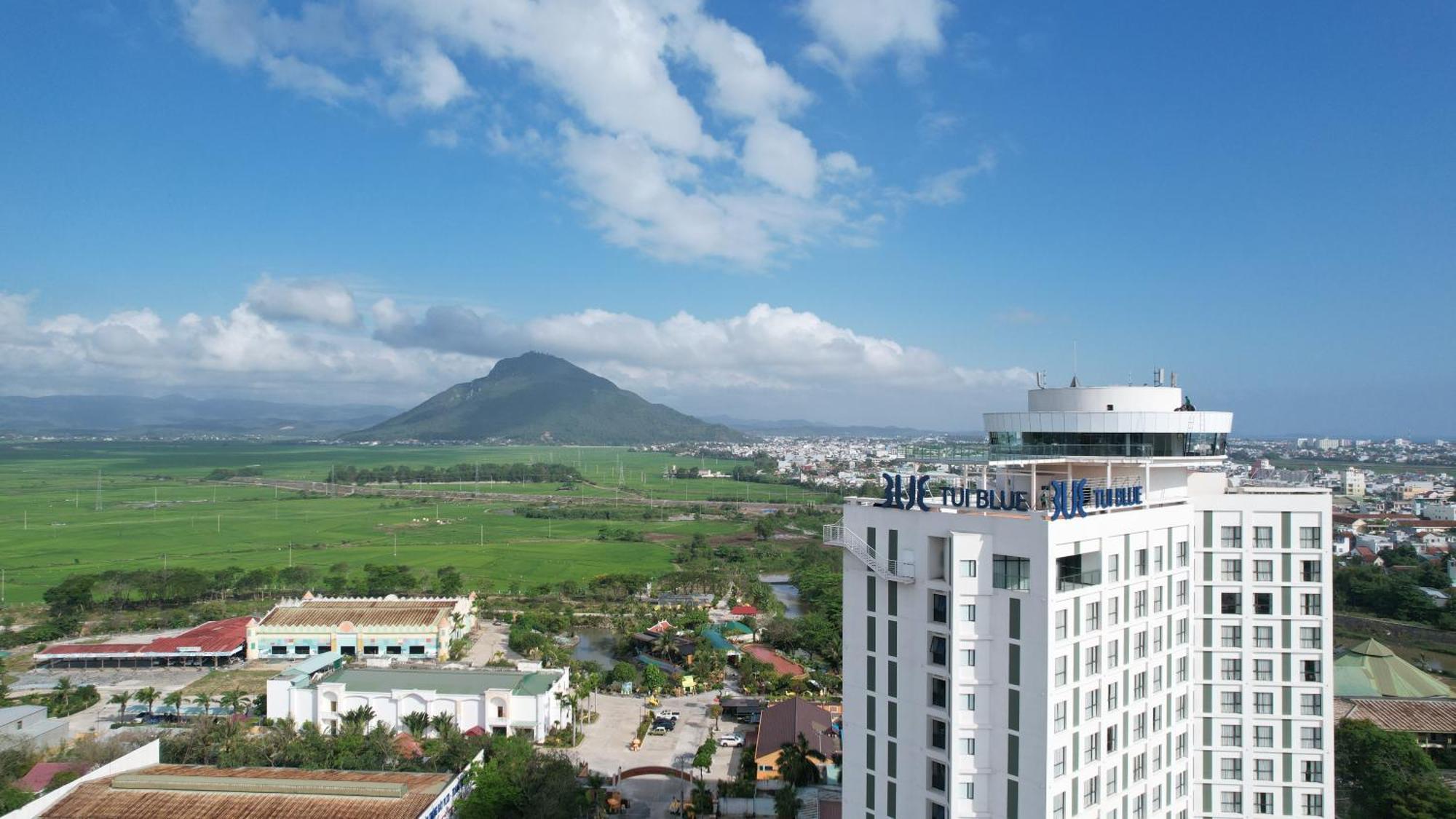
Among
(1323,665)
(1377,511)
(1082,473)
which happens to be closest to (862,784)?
(1082,473)

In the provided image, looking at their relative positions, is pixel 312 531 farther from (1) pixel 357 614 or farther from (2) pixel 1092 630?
(2) pixel 1092 630

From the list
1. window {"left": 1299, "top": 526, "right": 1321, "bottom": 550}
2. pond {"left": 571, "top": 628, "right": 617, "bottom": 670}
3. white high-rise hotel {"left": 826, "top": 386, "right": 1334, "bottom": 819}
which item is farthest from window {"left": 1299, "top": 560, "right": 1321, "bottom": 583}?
pond {"left": 571, "top": 628, "right": 617, "bottom": 670}

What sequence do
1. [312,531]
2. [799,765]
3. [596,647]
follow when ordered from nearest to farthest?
1. [799,765]
2. [596,647]
3. [312,531]

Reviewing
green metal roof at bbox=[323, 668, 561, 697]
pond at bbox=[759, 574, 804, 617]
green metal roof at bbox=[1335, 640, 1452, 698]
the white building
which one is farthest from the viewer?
pond at bbox=[759, 574, 804, 617]

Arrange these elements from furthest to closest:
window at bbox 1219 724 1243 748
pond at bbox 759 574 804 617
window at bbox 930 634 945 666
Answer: pond at bbox 759 574 804 617 → window at bbox 1219 724 1243 748 → window at bbox 930 634 945 666

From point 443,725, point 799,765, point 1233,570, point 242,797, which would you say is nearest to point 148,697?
point 443,725

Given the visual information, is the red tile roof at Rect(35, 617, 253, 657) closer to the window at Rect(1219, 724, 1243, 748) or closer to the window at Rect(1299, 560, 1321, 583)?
the window at Rect(1219, 724, 1243, 748)

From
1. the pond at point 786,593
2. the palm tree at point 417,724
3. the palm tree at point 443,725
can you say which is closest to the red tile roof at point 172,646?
the palm tree at point 417,724
